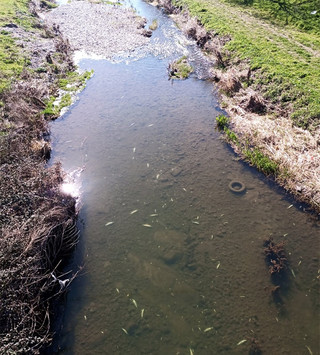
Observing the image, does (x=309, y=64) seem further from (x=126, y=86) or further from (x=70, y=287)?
(x=70, y=287)

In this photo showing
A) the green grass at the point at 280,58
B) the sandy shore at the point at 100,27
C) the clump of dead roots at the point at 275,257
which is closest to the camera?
the clump of dead roots at the point at 275,257

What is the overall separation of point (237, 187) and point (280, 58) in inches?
500

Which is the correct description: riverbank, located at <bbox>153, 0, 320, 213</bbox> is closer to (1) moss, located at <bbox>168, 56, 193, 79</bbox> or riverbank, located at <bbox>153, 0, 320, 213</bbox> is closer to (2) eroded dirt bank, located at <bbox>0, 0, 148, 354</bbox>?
(1) moss, located at <bbox>168, 56, 193, 79</bbox>

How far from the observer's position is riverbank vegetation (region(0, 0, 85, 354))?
731 cm

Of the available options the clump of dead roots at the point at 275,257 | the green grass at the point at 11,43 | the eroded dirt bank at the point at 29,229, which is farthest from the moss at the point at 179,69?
the clump of dead roots at the point at 275,257

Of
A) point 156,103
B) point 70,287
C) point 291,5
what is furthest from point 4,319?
point 291,5

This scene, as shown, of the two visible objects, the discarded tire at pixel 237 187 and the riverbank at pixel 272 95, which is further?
the riverbank at pixel 272 95

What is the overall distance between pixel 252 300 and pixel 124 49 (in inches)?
1079

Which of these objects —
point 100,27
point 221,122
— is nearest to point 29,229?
point 221,122

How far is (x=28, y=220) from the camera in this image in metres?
8.80

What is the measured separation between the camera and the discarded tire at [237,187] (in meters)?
12.4

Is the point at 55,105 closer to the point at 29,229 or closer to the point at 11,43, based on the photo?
the point at 11,43

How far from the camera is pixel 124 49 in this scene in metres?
28.6

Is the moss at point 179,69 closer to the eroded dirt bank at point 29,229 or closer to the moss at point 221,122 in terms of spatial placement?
the moss at point 221,122
